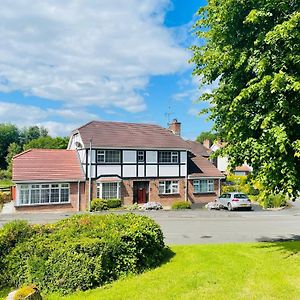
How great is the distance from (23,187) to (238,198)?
19.0m

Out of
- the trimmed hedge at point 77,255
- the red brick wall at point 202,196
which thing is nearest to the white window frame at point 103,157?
the red brick wall at point 202,196

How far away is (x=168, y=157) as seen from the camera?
112 feet

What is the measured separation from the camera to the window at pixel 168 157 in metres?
33.6

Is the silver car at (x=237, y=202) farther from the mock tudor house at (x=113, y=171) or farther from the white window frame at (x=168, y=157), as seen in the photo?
the white window frame at (x=168, y=157)

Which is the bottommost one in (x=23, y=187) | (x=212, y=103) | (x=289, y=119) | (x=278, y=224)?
(x=278, y=224)

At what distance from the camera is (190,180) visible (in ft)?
115

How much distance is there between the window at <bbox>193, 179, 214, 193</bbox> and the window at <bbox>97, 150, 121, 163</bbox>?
9.09m

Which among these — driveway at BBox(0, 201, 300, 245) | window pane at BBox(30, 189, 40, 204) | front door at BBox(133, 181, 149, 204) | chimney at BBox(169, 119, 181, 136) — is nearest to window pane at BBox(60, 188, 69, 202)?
window pane at BBox(30, 189, 40, 204)

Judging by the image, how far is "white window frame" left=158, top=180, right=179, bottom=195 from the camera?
33656mm

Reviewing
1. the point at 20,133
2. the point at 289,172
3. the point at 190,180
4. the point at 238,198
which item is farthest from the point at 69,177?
the point at 20,133

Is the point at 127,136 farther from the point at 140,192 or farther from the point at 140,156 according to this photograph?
the point at 140,192

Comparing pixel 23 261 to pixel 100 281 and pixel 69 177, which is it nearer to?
pixel 100 281

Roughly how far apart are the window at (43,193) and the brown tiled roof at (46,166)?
0.71 meters

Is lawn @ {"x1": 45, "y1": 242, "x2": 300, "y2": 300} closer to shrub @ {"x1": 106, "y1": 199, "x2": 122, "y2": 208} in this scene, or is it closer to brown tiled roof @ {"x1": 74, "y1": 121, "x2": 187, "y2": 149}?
shrub @ {"x1": 106, "y1": 199, "x2": 122, "y2": 208}
